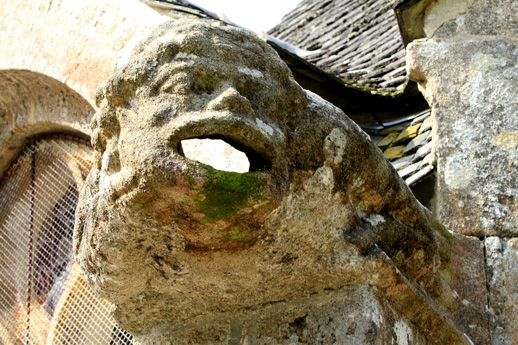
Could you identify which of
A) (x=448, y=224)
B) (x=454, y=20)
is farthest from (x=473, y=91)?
(x=448, y=224)

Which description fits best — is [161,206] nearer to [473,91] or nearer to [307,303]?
[307,303]

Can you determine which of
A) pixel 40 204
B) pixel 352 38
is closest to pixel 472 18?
pixel 40 204

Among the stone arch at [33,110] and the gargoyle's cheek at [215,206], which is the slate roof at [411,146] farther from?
the stone arch at [33,110]

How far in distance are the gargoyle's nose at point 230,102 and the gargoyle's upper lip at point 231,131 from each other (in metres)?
0.02

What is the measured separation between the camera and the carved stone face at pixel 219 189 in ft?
4.98

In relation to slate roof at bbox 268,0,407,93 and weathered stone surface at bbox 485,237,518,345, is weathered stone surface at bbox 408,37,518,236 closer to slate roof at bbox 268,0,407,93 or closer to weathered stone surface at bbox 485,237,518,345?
weathered stone surface at bbox 485,237,518,345

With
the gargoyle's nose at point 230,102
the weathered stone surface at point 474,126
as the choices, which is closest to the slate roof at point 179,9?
the weathered stone surface at point 474,126

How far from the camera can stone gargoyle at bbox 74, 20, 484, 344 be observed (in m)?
1.53

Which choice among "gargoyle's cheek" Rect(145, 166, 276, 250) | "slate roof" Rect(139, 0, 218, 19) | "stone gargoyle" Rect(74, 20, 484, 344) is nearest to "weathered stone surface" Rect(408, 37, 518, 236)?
"stone gargoyle" Rect(74, 20, 484, 344)

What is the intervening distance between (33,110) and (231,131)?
2.12 meters

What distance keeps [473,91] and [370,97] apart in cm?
102

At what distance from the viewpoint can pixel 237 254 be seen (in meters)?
1.69

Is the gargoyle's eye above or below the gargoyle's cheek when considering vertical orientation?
above

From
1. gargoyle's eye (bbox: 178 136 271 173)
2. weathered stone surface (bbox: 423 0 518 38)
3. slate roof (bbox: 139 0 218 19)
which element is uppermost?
weathered stone surface (bbox: 423 0 518 38)
